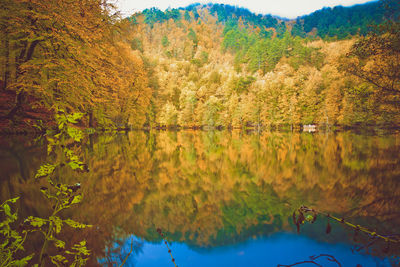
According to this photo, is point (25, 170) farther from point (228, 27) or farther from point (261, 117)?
point (228, 27)

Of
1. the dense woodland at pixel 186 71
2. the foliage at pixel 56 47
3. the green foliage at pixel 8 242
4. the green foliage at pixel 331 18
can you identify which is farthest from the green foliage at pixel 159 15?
the green foliage at pixel 8 242

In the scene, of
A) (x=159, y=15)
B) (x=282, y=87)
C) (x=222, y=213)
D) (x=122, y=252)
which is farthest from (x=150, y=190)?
(x=159, y=15)

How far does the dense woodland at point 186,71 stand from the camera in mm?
6320

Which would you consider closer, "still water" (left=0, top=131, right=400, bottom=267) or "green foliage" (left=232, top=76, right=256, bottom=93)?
"still water" (left=0, top=131, right=400, bottom=267)

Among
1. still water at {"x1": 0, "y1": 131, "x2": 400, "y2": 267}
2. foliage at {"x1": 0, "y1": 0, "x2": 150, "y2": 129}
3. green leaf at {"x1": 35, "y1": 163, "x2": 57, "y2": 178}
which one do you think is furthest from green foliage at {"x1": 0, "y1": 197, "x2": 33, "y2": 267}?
foliage at {"x1": 0, "y1": 0, "x2": 150, "y2": 129}

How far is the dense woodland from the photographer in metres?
6.32

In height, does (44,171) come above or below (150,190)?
A: above

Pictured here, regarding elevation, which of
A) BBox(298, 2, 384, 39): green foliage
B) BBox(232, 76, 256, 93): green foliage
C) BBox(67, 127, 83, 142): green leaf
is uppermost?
BBox(298, 2, 384, 39): green foliage

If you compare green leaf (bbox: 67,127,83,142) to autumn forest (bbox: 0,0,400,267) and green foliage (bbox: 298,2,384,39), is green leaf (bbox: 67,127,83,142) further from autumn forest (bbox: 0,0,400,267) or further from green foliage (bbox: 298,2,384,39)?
green foliage (bbox: 298,2,384,39)

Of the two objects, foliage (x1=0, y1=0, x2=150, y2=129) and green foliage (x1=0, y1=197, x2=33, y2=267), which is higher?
foliage (x1=0, y1=0, x2=150, y2=129)

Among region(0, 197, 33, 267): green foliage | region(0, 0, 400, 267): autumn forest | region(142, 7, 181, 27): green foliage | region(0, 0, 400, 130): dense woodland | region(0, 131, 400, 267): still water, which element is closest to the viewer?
region(0, 197, 33, 267): green foliage

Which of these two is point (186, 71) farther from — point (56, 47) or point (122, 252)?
point (122, 252)

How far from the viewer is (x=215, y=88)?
179ft

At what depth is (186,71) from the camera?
235 ft
